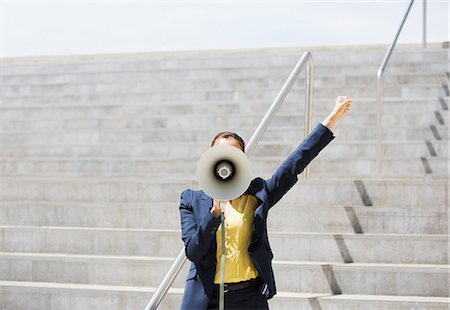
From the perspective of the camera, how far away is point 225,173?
324cm

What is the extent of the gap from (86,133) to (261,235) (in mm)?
6252

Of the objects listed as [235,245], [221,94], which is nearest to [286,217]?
[235,245]

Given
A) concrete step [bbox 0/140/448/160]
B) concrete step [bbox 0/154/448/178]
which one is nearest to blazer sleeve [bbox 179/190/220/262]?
concrete step [bbox 0/154/448/178]

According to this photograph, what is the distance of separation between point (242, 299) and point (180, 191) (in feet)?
11.7

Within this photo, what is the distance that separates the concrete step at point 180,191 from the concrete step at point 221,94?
2993 mm

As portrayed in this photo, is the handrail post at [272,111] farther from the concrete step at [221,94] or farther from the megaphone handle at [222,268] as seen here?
the concrete step at [221,94]

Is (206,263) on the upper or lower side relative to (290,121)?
lower

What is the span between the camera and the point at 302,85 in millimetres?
10109

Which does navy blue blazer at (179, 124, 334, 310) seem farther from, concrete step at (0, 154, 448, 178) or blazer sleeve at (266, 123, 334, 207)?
concrete step at (0, 154, 448, 178)

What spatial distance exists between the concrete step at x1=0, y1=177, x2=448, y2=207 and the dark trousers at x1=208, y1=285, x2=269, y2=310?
3.10 metres

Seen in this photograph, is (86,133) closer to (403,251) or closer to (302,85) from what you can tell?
(302,85)

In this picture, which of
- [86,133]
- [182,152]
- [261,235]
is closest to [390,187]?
[182,152]

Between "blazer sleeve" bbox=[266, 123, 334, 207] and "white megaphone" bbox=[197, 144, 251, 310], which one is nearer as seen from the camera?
"white megaphone" bbox=[197, 144, 251, 310]

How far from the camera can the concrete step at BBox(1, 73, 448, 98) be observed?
9.93 m
